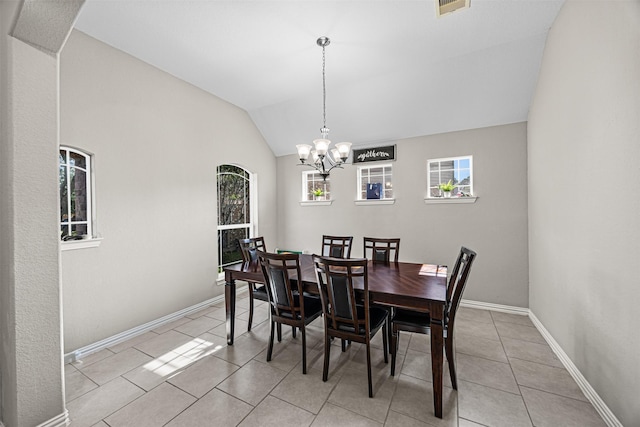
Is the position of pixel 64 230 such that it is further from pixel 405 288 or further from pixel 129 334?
pixel 405 288

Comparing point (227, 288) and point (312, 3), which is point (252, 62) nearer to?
point (312, 3)

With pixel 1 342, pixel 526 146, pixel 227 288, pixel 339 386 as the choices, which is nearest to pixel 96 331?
pixel 1 342

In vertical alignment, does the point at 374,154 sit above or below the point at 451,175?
above

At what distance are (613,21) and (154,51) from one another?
13.1 ft

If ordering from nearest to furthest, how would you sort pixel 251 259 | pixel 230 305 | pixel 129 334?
pixel 230 305, pixel 129 334, pixel 251 259

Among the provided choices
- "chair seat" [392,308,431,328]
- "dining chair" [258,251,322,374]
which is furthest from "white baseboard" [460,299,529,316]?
"dining chair" [258,251,322,374]

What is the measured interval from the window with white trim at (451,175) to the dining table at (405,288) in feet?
5.46

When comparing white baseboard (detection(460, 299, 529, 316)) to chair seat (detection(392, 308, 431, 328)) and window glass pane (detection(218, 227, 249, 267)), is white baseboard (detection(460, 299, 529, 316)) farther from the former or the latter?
window glass pane (detection(218, 227, 249, 267))

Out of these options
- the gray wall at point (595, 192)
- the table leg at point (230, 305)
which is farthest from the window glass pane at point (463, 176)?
the table leg at point (230, 305)

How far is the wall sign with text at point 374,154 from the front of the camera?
4395 millimetres

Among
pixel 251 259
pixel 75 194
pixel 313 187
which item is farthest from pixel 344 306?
pixel 313 187

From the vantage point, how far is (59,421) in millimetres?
1740

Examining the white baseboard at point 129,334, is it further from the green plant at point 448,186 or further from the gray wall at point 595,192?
the gray wall at point 595,192

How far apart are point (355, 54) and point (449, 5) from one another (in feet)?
3.44
